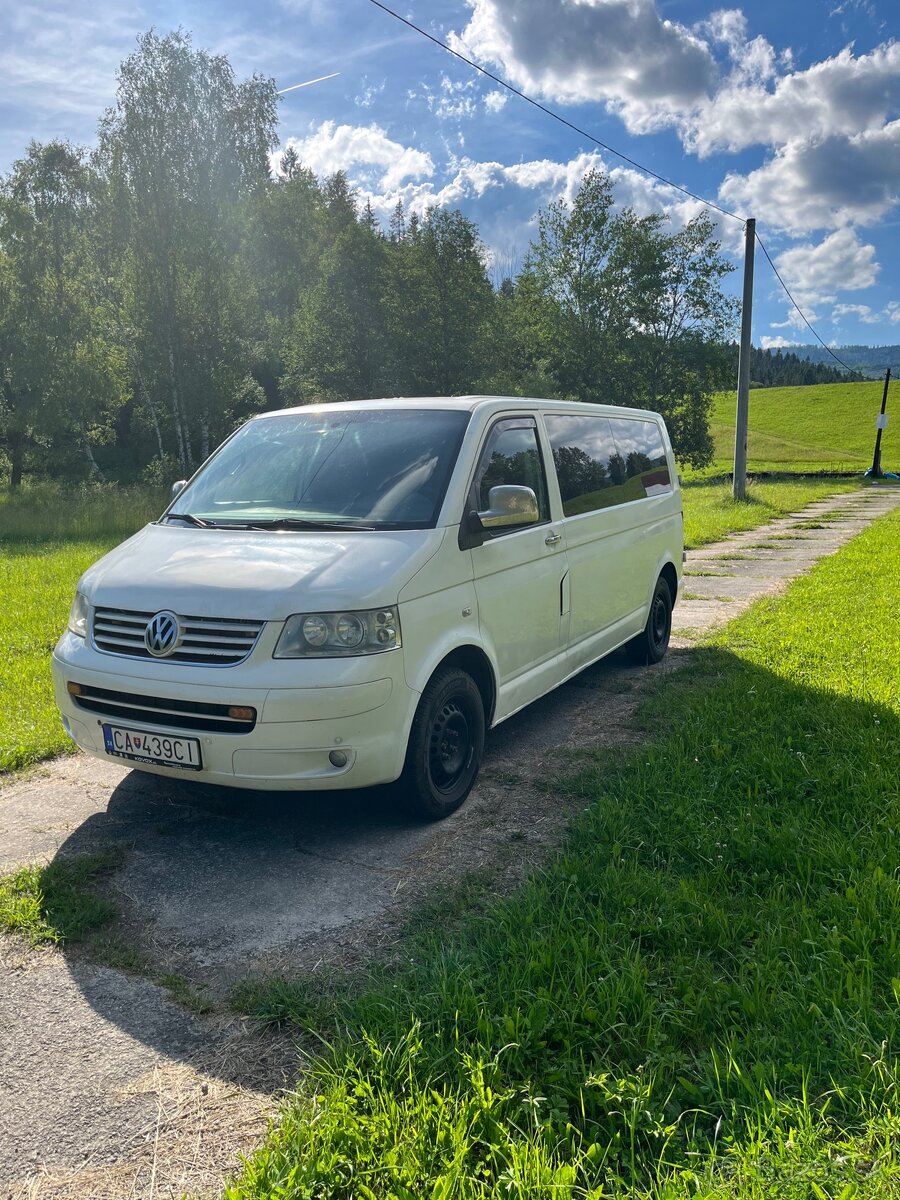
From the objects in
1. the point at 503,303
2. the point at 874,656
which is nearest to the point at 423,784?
the point at 874,656

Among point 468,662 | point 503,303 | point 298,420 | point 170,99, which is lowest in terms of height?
point 468,662

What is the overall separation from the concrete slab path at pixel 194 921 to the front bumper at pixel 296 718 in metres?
0.45

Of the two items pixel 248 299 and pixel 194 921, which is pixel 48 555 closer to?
pixel 194 921

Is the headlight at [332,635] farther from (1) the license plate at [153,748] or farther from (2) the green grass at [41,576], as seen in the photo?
(2) the green grass at [41,576]

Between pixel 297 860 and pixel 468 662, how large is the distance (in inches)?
48.4

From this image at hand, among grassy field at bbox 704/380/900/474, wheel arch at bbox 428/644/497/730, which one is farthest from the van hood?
grassy field at bbox 704/380/900/474

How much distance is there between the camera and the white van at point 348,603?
3547mm

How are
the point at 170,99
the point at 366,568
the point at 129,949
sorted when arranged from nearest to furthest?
the point at 129,949 < the point at 366,568 < the point at 170,99

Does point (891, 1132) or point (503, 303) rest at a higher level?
point (503, 303)

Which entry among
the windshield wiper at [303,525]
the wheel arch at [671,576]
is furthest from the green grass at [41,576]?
the wheel arch at [671,576]

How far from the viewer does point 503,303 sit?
42750 millimetres

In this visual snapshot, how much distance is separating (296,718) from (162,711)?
2.04ft

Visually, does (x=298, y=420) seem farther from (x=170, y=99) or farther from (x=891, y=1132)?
(x=170, y=99)

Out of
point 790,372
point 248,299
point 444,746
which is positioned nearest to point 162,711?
point 444,746
